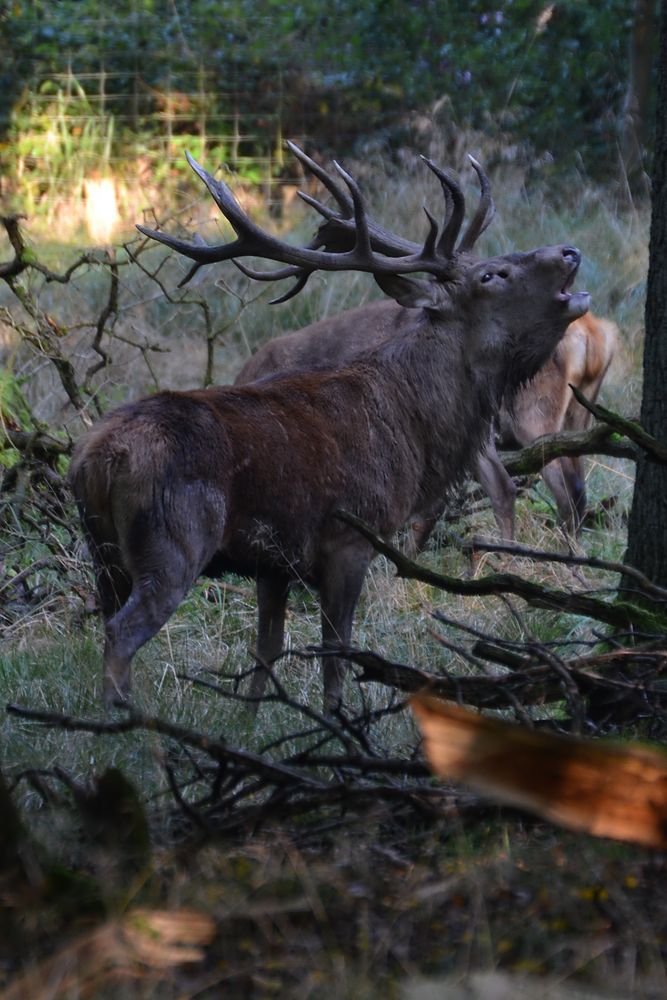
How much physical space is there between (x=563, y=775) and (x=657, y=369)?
2.07 metres

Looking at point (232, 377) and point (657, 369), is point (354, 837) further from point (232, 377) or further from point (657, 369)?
point (232, 377)

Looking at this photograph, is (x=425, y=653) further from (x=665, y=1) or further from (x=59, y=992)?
(x=59, y=992)

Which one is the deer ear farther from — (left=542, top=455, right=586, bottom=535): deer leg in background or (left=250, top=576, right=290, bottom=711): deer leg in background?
(left=542, top=455, right=586, bottom=535): deer leg in background

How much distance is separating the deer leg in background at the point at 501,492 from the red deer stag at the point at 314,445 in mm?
1171

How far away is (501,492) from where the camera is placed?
7438mm

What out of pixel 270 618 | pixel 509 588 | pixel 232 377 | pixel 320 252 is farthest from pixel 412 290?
pixel 232 377

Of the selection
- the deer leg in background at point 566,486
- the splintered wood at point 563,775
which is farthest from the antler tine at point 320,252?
the splintered wood at point 563,775

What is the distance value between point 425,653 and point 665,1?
264 cm

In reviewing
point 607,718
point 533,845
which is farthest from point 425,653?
point 533,845

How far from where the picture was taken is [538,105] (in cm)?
1706

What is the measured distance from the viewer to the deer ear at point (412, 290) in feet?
19.4

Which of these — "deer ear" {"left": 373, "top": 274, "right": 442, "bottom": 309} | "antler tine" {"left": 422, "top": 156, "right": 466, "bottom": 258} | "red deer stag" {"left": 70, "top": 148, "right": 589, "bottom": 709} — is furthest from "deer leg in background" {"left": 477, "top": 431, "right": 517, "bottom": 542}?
"antler tine" {"left": 422, "top": 156, "right": 466, "bottom": 258}

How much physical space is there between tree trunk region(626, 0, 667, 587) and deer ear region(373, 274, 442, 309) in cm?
148

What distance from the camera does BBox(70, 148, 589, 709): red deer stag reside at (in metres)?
4.82
